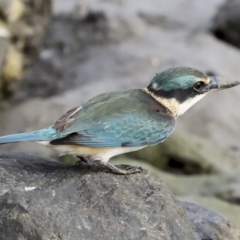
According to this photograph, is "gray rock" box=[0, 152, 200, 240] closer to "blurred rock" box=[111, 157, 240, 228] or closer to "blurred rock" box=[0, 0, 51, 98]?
"blurred rock" box=[111, 157, 240, 228]

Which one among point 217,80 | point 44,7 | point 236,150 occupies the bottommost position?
point 236,150

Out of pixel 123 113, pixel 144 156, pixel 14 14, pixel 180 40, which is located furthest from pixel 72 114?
pixel 180 40

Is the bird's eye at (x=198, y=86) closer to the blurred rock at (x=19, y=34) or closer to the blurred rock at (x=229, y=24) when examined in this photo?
the blurred rock at (x=19, y=34)

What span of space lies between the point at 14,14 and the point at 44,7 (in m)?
Answer: 1.12

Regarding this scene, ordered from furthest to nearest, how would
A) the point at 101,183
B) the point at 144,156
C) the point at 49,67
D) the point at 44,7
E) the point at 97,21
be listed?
the point at 97,21, the point at 49,67, the point at 44,7, the point at 144,156, the point at 101,183

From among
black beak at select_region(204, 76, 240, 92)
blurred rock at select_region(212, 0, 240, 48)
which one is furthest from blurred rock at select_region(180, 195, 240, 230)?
blurred rock at select_region(212, 0, 240, 48)

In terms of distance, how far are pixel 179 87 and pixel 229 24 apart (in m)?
11.7

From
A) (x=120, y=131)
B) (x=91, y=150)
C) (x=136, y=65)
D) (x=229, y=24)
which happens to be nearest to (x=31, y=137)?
(x=91, y=150)

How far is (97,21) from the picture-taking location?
55.1ft

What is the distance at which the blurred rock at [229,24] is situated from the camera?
17.0 m

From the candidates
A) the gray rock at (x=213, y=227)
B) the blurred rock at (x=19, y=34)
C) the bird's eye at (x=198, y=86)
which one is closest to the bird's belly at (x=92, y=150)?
the bird's eye at (x=198, y=86)

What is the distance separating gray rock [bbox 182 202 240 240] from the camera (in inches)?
250

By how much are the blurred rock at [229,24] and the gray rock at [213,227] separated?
10988 millimetres

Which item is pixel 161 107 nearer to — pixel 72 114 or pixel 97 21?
pixel 72 114
